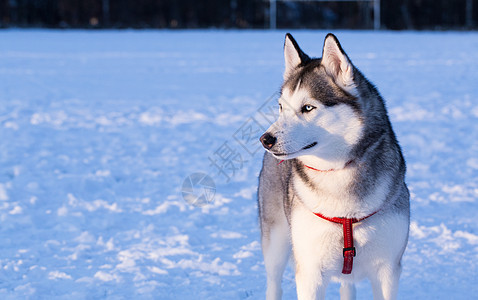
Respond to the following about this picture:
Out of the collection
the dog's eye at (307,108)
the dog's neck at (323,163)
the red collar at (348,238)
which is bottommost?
the red collar at (348,238)

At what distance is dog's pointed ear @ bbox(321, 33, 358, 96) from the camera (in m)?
2.62

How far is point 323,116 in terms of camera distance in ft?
8.55

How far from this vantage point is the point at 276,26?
2972 cm

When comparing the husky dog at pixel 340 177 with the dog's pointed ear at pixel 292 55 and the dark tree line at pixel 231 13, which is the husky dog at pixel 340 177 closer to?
the dog's pointed ear at pixel 292 55

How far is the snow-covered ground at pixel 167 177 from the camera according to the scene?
378 cm

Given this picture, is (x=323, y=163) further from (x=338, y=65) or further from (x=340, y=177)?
(x=338, y=65)

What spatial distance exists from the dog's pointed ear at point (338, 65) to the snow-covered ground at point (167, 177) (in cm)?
147

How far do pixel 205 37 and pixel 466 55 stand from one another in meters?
10.2

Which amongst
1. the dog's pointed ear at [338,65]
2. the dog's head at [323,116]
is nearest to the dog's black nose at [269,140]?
the dog's head at [323,116]

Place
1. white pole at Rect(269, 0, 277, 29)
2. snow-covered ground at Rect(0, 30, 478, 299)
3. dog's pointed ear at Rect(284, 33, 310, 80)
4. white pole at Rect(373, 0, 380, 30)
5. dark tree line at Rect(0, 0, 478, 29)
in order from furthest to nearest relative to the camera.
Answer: dark tree line at Rect(0, 0, 478, 29) < white pole at Rect(269, 0, 277, 29) < white pole at Rect(373, 0, 380, 30) < snow-covered ground at Rect(0, 30, 478, 299) < dog's pointed ear at Rect(284, 33, 310, 80)

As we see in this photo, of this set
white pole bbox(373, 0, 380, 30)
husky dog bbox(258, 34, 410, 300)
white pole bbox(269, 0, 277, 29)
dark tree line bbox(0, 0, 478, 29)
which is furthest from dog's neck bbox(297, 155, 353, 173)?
dark tree line bbox(0, 0, 478, 29)

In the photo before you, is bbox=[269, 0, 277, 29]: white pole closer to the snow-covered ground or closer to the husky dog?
the snow-covered ground

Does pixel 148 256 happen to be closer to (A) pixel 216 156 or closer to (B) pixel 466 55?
(A) pixel 216 156

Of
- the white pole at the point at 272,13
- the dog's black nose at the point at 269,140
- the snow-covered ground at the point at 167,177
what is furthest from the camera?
the white pole at the point at 272,13
